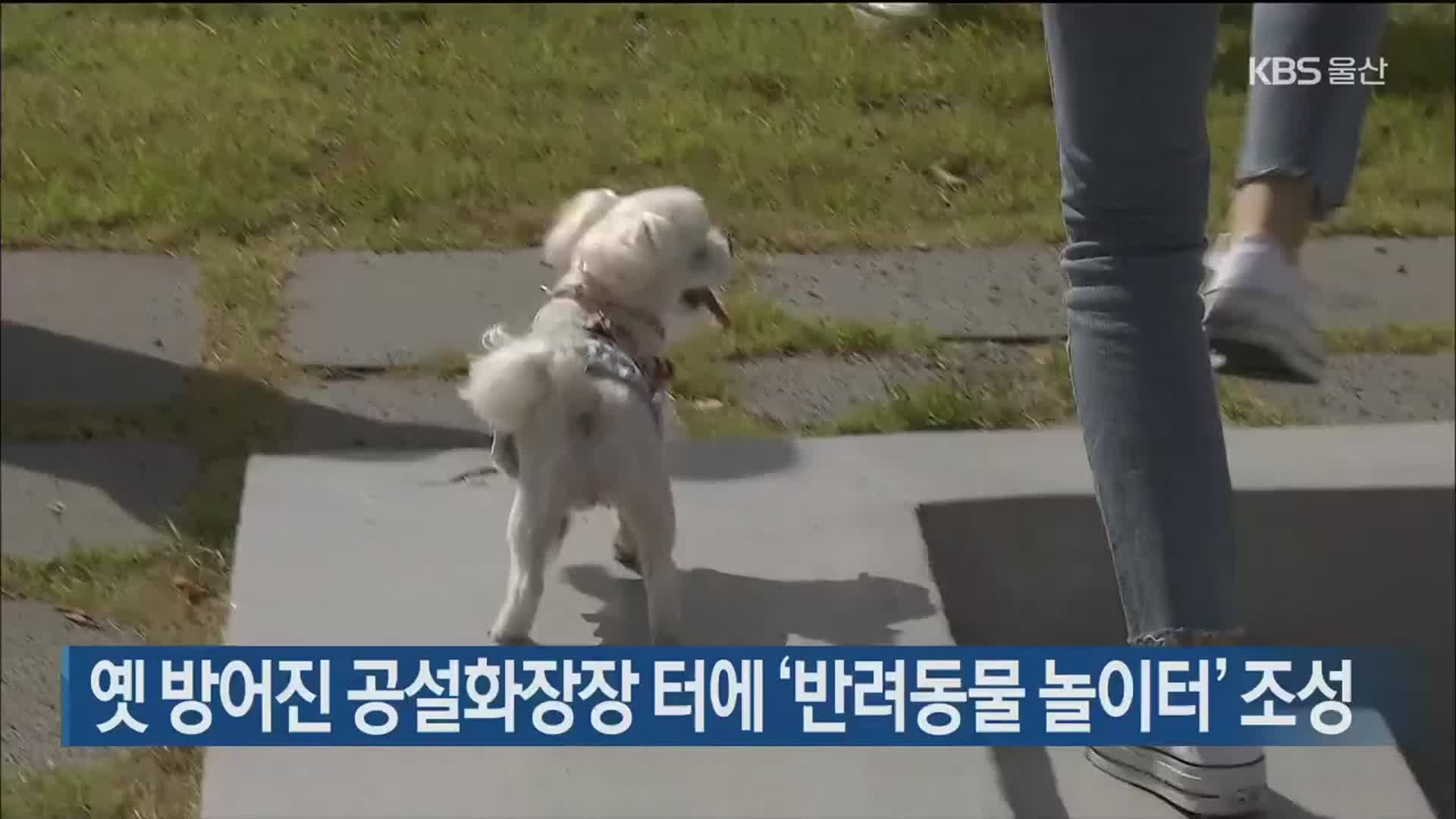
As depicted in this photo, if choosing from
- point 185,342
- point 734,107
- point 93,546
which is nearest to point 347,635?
point 93,546

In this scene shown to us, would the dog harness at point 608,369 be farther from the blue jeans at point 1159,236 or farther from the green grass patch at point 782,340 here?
the green grass patch at point 782,340

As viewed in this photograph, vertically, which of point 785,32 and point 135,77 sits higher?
point 785,32

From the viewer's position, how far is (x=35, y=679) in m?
2.73

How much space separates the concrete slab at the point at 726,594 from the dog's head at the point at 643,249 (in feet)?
1.35

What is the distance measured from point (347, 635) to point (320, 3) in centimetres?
385

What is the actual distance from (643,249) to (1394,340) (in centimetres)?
202

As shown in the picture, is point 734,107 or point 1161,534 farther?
point 734,107

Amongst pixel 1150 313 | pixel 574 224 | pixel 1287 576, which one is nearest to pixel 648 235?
pixel 574 224

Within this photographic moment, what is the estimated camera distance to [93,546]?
9.86ft

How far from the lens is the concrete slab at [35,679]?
2580 mm

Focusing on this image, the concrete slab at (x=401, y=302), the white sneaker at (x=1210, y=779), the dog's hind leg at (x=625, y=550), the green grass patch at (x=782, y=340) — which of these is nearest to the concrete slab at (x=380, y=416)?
the concrete slab at (x=401, y=302)

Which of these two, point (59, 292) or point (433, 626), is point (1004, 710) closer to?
point (433, 626)

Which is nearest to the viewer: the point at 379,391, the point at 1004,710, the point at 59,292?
the point at 1004,710
